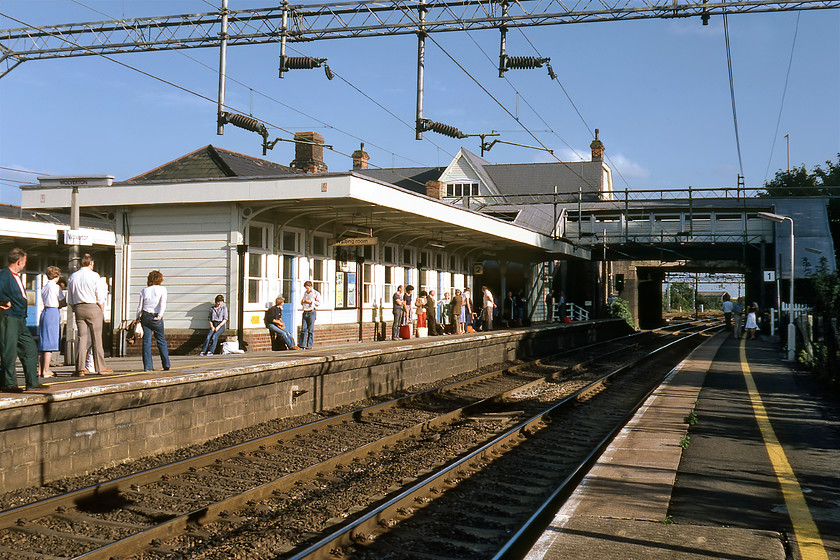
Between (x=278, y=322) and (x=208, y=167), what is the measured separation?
6277 mm

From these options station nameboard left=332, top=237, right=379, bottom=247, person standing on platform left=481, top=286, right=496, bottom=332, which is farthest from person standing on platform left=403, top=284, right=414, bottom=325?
person standing on platform left=481, top=286, right=496, bottom=332

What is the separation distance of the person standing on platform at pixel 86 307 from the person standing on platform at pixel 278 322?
625cm

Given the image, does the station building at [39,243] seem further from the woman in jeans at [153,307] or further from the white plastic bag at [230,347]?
the woman in jeans at [153,307]

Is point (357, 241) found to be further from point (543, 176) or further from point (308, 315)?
point (543, 176)

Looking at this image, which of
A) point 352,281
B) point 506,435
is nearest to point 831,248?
point 352,281

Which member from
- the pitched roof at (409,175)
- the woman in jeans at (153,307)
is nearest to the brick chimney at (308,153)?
the woman in jeans at (153,307)

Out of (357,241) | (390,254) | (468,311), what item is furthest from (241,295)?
(468,311)

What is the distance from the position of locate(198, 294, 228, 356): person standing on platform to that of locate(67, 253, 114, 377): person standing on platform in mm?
5360

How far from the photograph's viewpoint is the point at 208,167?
20.6 meters

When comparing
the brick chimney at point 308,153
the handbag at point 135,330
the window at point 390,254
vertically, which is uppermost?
the brick chimney at point 308,153

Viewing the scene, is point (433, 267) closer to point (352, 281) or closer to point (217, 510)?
point (352, 281)

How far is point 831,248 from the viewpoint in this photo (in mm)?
38500

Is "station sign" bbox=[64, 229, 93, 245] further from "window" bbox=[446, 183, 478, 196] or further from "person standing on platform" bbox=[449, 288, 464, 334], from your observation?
"window" bbox=[446, 183, 478, 196]

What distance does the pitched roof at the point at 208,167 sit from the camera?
2030cm
